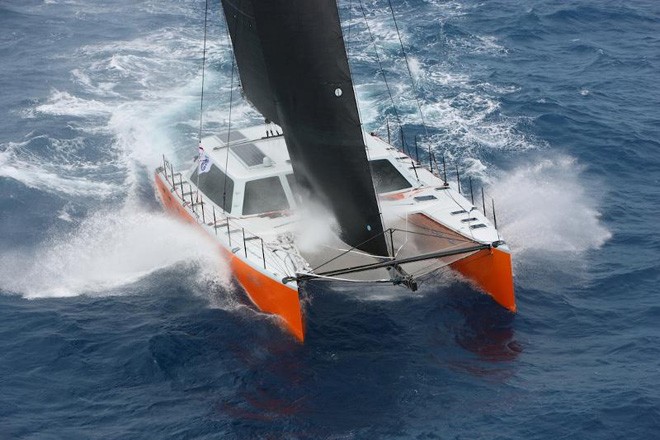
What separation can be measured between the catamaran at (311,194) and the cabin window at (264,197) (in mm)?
21

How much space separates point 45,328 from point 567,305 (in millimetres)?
9980

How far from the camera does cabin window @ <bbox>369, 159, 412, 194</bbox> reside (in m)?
20.4

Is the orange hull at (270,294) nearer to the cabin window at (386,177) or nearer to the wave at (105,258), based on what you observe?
the wave at (105,258)

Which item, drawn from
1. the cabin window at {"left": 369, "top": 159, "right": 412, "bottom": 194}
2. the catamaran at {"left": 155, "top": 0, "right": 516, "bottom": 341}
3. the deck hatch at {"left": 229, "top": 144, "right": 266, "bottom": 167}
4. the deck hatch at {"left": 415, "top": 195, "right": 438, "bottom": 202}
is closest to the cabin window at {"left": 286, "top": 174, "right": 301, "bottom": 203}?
the catamaran at {"left": 155, "top": 0, "right": 516, "bottom": 341}

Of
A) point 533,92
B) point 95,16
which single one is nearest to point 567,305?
point 533,92

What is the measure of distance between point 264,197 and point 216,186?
1396 millimetres

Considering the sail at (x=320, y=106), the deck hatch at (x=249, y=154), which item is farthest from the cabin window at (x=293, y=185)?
the sail at (x=320, y=106)

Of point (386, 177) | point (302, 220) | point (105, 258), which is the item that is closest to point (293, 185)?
point (302, 220)

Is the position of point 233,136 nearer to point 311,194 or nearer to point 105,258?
point 105,258

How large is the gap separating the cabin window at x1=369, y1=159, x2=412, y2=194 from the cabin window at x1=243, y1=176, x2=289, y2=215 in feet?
6.70

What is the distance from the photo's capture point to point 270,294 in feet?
57.4

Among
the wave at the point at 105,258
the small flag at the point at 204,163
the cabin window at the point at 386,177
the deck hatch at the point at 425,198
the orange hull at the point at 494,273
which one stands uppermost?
the small flag at the point at 204,163

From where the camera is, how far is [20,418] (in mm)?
15320

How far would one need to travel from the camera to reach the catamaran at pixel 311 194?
1608 cm
